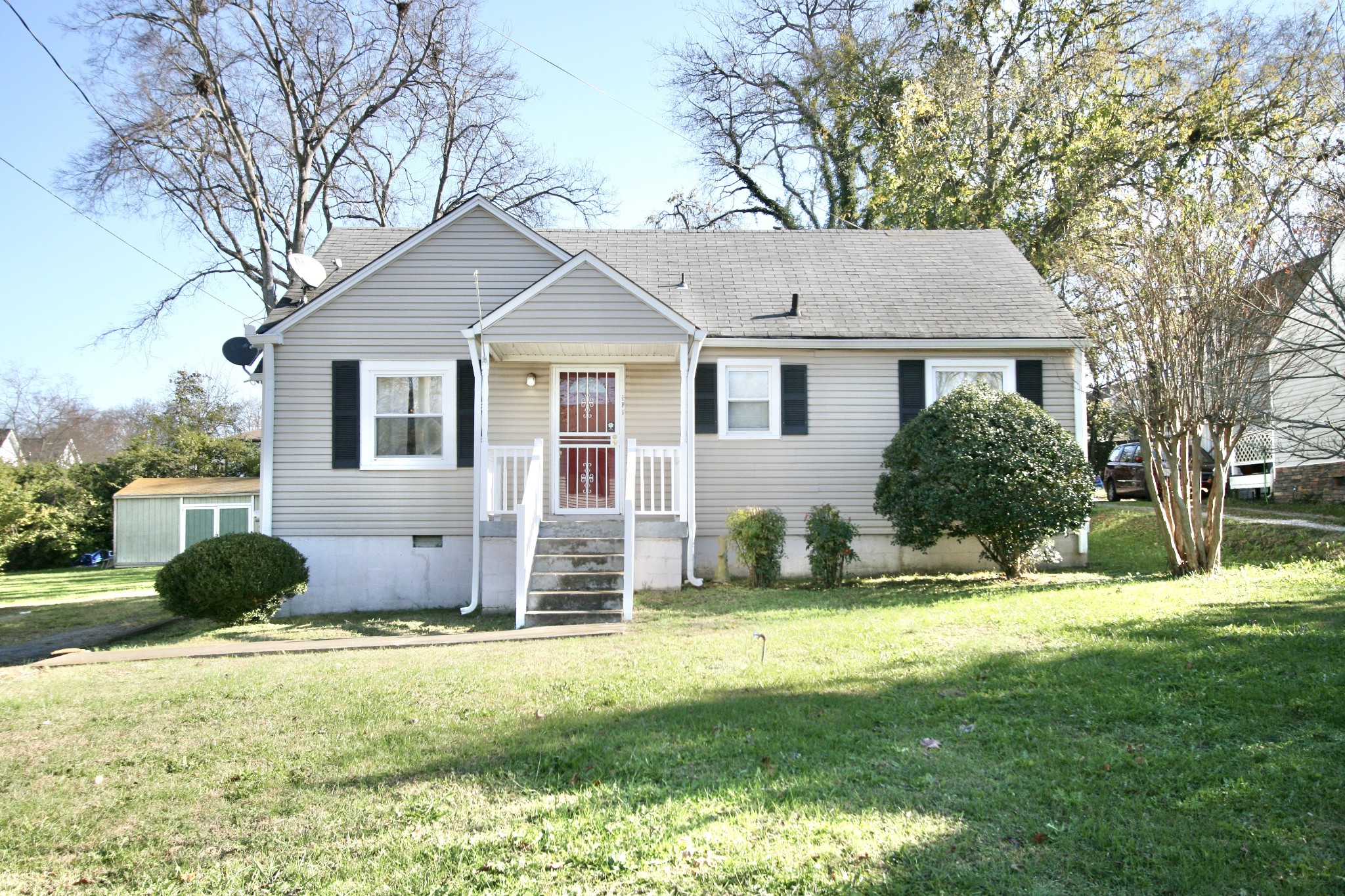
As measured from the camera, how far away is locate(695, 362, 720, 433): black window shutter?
13.6 m

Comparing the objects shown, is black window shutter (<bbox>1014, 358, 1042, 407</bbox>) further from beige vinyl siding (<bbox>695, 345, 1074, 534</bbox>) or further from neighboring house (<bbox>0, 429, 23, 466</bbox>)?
neighboring house (<bbox>0, 429, 23, 466</bbox>)

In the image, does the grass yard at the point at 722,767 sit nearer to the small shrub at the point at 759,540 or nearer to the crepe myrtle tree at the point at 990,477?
the crepe myrtle tree at the point at 990,477

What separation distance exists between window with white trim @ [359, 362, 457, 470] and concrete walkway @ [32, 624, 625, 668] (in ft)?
12.3

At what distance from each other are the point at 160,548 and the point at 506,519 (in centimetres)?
1739

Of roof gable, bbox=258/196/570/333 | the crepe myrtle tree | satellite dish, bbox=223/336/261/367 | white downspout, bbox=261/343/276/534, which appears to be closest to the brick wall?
the crepe myrtle tree

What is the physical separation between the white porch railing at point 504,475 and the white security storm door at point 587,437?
0.52m

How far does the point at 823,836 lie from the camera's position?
12.8 ft

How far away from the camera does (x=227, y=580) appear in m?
11.2

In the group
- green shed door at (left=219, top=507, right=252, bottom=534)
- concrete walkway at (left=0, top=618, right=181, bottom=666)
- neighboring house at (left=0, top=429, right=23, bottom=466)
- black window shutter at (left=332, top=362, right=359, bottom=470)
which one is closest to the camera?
concrete walkway at (left=0, top=618, right=181, bottom=666)

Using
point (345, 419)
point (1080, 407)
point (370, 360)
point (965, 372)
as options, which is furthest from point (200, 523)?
point (1080, 407)

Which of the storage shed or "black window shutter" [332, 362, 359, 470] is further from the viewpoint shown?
the storage shed

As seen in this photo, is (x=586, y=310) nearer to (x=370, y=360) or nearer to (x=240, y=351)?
(x=370, y=360)

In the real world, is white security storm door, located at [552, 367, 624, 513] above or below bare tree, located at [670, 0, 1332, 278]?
below

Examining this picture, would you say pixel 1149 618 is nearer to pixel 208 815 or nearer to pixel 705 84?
pixel 208 815
